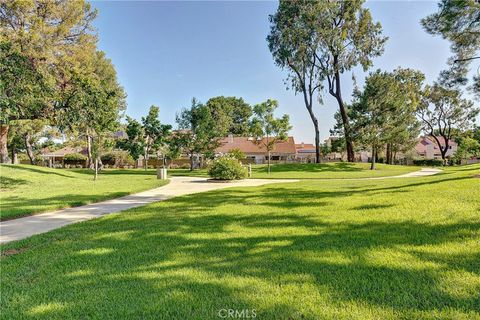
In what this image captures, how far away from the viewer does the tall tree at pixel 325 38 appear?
26.8 m

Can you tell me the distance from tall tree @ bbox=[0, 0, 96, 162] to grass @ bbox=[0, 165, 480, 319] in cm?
950

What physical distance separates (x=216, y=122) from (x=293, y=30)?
11.3 metres

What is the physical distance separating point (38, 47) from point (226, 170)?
13303mm

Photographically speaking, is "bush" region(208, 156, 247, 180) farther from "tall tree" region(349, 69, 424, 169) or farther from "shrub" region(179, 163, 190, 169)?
"shrub" region(179, 163, 190, 169)

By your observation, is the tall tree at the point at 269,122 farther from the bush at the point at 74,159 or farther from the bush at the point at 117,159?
the bush at the point at 74,159

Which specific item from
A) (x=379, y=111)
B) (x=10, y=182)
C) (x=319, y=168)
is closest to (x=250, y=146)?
(x=319, y=168)

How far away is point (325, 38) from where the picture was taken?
26875mm

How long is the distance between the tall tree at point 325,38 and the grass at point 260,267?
24684mm

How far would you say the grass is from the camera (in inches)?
95.8

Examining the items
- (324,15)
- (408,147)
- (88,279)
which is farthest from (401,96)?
(88,279)

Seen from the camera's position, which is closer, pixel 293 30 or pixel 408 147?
pixel 293 30

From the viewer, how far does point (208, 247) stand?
4.05m

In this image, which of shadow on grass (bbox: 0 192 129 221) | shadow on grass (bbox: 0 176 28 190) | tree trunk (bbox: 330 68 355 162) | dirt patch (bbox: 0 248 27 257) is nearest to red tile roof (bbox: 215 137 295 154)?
tree trunk (bbox: 330 68 355 162)

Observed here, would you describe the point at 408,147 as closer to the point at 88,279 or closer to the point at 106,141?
the point at 106,141
